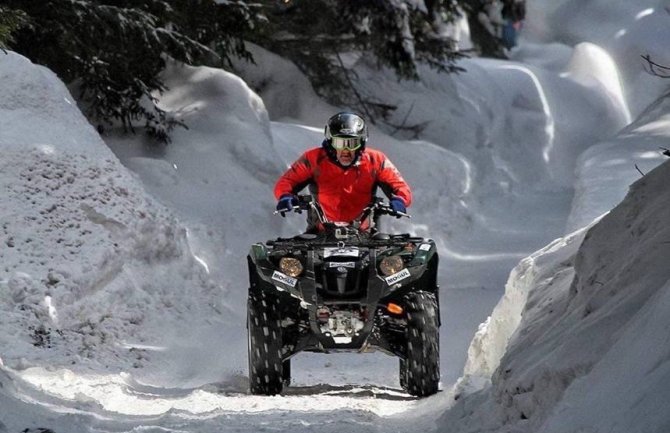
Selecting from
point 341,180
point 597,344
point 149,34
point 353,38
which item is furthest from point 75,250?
point 353,38

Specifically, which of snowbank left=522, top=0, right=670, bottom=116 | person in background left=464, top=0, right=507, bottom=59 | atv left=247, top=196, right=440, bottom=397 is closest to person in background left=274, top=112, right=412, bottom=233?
atv left=247, top=196, right=440, bottom=397

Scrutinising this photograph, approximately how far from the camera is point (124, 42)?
56.2 feet

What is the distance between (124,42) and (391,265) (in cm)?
794

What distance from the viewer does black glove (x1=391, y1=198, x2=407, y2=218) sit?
1108cm

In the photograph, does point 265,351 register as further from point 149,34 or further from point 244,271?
point 149,34

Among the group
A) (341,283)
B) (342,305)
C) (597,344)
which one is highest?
(341,283)

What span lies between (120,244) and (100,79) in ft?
13.4

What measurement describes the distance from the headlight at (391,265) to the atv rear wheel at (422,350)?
10.5 inches

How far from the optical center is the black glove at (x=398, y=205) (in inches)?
436

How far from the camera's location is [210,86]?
19.8m

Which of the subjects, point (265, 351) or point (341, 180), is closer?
point (265, 351)

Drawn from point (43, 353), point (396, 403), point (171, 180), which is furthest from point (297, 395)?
point (171, 180)

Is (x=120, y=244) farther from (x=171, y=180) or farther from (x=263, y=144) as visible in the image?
(x=263, y=144)

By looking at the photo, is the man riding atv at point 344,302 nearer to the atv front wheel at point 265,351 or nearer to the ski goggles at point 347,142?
the atv front wheel at point 265,351
